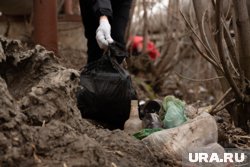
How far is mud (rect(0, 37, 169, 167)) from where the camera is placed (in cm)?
179

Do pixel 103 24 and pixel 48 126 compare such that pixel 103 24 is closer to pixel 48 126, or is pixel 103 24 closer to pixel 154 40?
pixel 48 126

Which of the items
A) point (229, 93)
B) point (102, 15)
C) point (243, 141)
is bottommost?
point (243, 141)

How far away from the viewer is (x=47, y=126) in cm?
194

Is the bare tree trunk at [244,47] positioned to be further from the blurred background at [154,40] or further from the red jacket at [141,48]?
the red jacket at [141,48]

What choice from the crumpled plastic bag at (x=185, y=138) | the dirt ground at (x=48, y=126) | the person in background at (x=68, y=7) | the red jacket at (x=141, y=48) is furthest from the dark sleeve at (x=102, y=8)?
the red jacket at (x=141, y=48)

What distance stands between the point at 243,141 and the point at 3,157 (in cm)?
165

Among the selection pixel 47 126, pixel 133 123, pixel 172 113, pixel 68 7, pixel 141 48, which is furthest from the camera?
pixel 141 48

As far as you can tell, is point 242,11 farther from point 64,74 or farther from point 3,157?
point 3,157

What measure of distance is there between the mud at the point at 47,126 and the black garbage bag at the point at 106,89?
1.60 ft

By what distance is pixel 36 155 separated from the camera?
1.81 m

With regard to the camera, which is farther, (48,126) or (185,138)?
(185,138)

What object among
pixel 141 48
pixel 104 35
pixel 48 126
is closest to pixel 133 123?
pixel 104 35

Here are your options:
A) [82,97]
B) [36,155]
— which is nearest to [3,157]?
[36,155]

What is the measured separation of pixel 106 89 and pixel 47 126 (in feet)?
3.19
